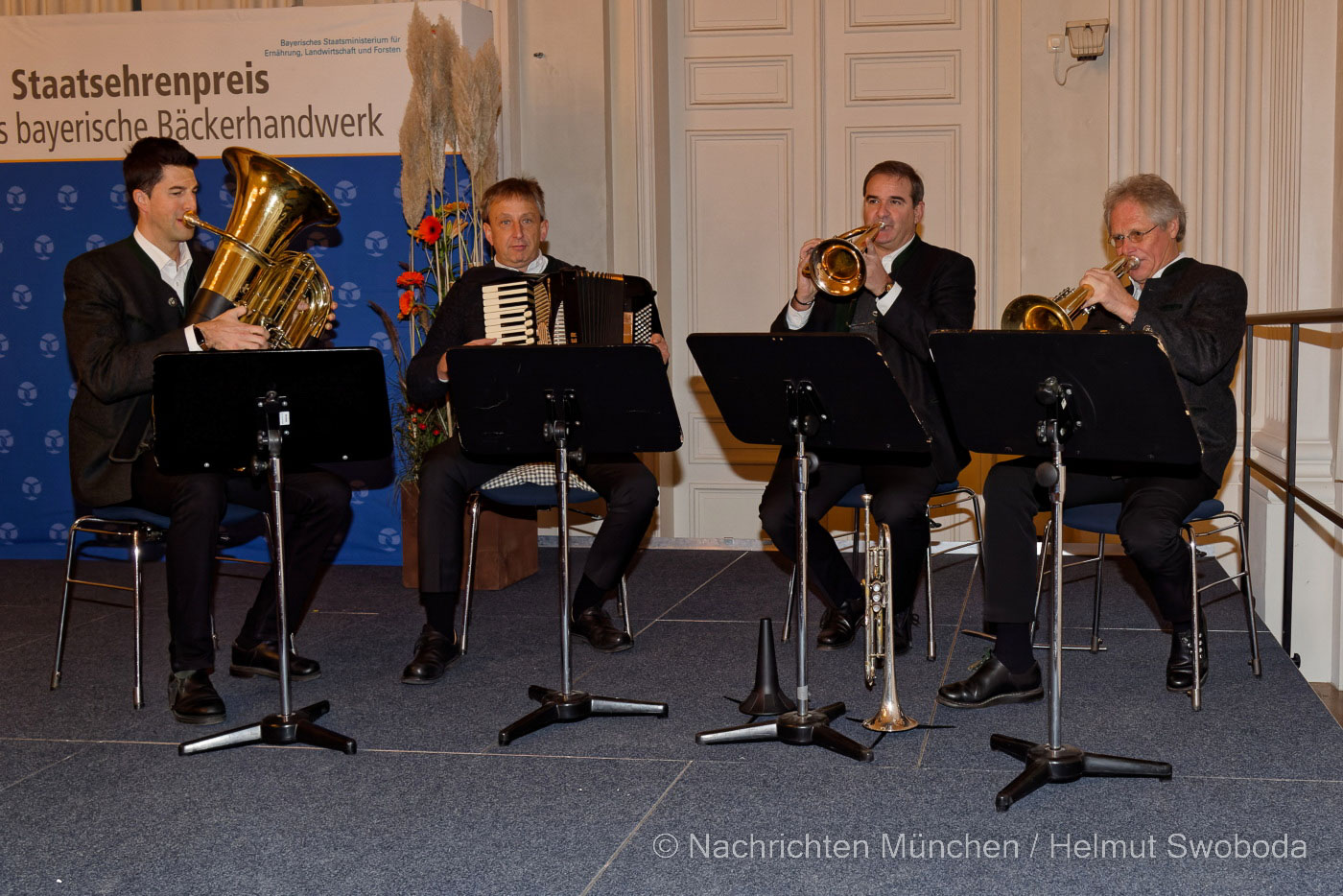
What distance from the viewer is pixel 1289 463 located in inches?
162

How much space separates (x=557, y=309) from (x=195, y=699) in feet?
4.97

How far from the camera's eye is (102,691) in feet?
12.6

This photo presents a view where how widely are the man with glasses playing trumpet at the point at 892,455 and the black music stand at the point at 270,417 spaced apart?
4.61 feet

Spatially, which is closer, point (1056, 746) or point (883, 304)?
A: point (1056, 746)

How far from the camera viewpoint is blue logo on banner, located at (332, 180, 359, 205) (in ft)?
18.1

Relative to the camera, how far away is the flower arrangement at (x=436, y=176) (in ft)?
17.4

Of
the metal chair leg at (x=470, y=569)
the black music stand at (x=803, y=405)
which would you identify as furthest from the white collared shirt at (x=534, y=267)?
the black music stand at (x=803, y=405)

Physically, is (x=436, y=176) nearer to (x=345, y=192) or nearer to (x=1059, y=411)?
(x=345, y=192)

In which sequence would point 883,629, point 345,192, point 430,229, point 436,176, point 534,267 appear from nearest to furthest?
point 883,629 → point 534,267 → point 430,229 → point 436,176 → point 345,192

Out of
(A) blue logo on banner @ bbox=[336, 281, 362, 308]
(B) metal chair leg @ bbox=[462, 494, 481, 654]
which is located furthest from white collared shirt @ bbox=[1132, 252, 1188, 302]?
(A) blue logo on banner @ bbox=[336, 281, 362, 308]

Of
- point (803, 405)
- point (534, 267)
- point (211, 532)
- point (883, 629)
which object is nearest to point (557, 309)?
point (534, 267)

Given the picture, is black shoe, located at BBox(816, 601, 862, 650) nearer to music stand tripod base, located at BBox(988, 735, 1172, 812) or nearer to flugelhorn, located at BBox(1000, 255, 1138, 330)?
flugelhorn, located at BBox(1000, 255, 1138, 330)

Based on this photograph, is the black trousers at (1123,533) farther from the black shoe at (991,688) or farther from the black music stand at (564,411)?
the black music stand at (564,411)

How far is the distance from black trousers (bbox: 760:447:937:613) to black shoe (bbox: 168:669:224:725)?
1709mm
